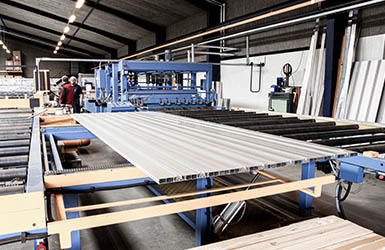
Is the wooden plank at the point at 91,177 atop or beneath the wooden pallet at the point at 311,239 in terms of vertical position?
atop

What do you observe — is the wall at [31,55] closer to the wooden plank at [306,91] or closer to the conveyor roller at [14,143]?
the wooden plank at [306,91]

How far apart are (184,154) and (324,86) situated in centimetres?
496

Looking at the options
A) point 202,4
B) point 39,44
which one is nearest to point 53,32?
point 39,44

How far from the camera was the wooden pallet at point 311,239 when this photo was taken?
4.33 feet

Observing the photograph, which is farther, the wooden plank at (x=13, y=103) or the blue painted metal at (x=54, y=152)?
the wooden plank at (x=13, y=103)

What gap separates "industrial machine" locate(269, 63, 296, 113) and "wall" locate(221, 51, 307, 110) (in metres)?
0.41

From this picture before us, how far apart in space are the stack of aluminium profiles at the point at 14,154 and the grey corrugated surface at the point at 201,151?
495 millimetres

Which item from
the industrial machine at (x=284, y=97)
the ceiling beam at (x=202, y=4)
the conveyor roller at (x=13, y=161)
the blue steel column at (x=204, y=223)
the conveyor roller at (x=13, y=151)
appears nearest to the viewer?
the conveyor roller at (x=13, y=161)

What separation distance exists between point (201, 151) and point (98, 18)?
1231 centimetres

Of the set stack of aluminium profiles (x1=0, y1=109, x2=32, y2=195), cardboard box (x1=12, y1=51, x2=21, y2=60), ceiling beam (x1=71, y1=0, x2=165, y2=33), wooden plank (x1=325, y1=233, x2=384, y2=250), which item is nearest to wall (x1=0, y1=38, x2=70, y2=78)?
cardboard box (x1=12, y1=51, x2=21, y2=60)

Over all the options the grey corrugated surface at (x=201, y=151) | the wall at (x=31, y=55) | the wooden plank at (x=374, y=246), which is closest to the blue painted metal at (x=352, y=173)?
the grey corrugated surface at (x=201, y=151)

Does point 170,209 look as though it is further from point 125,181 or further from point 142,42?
point 142,42

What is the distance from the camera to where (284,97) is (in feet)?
20.9

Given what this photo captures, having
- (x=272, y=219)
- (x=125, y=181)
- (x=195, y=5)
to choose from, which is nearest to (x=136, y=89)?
(x=272, y=219)
